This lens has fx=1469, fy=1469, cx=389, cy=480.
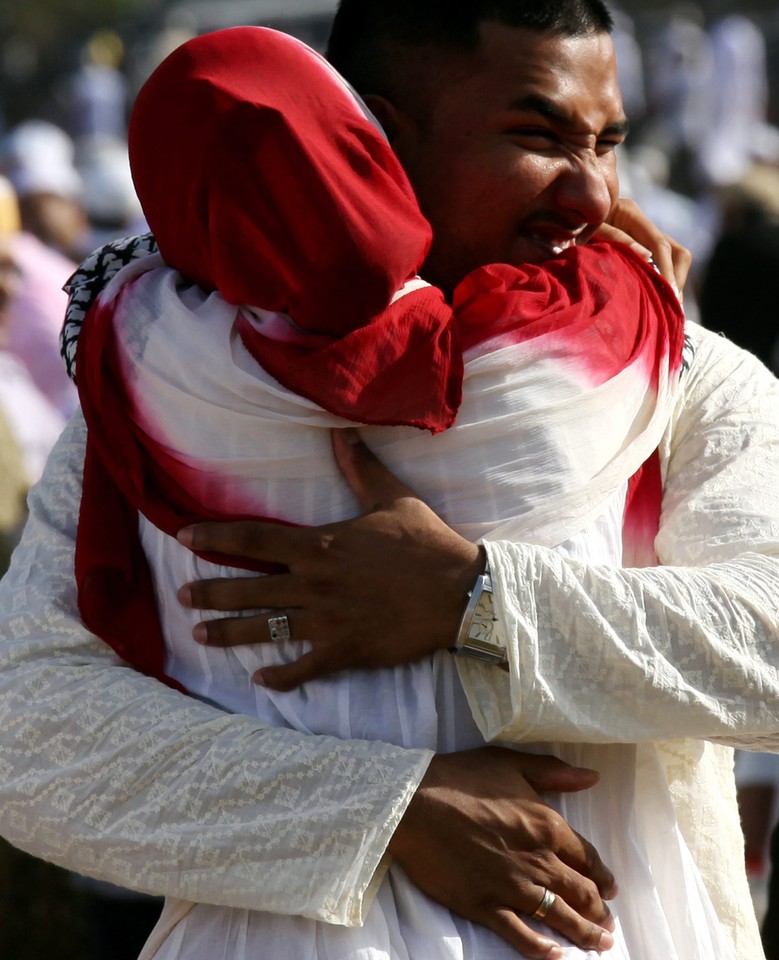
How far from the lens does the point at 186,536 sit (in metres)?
1.95

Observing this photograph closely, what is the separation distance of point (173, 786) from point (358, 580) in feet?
1.17

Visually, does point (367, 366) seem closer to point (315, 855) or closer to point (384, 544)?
point (384, 544)

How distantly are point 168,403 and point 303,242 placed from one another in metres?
0.29

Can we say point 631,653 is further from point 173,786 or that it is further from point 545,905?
point 173,786

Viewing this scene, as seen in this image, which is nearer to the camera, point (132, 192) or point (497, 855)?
point (497, 855)

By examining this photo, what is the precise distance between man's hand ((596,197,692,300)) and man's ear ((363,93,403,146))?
0.37 m

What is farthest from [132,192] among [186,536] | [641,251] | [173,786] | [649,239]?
[173,786]

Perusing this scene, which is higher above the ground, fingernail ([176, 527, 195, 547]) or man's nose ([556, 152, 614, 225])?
man's nose ([556, 152, 614, 225])

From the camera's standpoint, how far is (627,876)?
1.95 m

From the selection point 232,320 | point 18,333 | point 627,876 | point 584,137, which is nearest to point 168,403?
point 232,320

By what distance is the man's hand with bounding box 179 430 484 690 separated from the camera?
191 centimetres

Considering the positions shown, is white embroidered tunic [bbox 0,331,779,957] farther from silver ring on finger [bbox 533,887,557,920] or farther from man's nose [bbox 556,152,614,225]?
man's nose [bbox 556,152,614,225]

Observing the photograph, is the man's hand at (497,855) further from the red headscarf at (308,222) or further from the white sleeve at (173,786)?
the red headscarf at (308,222)

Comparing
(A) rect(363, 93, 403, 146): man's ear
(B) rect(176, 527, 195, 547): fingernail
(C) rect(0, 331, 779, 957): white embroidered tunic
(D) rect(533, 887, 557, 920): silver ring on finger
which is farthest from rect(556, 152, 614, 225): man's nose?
(D) rect(533, 887, 557, 920): silver ring on finger
